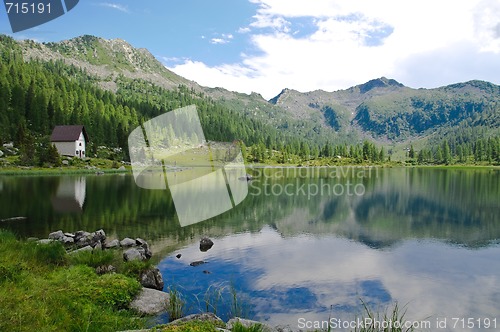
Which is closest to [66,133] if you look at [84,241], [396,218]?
[84,241]

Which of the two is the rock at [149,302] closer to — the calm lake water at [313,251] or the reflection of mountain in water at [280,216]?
the calm lake water at [313,251]

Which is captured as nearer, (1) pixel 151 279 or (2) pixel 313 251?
(1) pixel 151 279

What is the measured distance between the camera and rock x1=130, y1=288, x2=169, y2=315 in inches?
556

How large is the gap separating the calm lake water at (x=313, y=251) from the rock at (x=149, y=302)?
2.25ft

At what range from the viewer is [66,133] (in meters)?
122

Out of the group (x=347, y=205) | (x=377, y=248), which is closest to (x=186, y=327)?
(x=377, y=248)

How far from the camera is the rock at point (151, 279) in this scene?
17.9m

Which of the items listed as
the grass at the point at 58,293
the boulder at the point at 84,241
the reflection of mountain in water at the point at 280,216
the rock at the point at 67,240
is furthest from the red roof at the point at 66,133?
the grass at the point at 58,293

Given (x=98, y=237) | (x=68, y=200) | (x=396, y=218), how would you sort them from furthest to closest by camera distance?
(x=68, y=200) → (x=396, y=218) → (x=98, y=237)

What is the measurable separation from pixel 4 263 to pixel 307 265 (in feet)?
57.7

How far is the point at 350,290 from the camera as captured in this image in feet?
64.7

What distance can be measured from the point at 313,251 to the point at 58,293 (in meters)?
20.1

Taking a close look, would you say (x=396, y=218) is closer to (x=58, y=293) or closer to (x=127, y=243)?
(x=127, y=243)

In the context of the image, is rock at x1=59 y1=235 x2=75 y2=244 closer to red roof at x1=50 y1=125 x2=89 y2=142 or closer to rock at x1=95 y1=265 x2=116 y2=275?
rock at x1=95 y1=265 x2=116 y2=275
